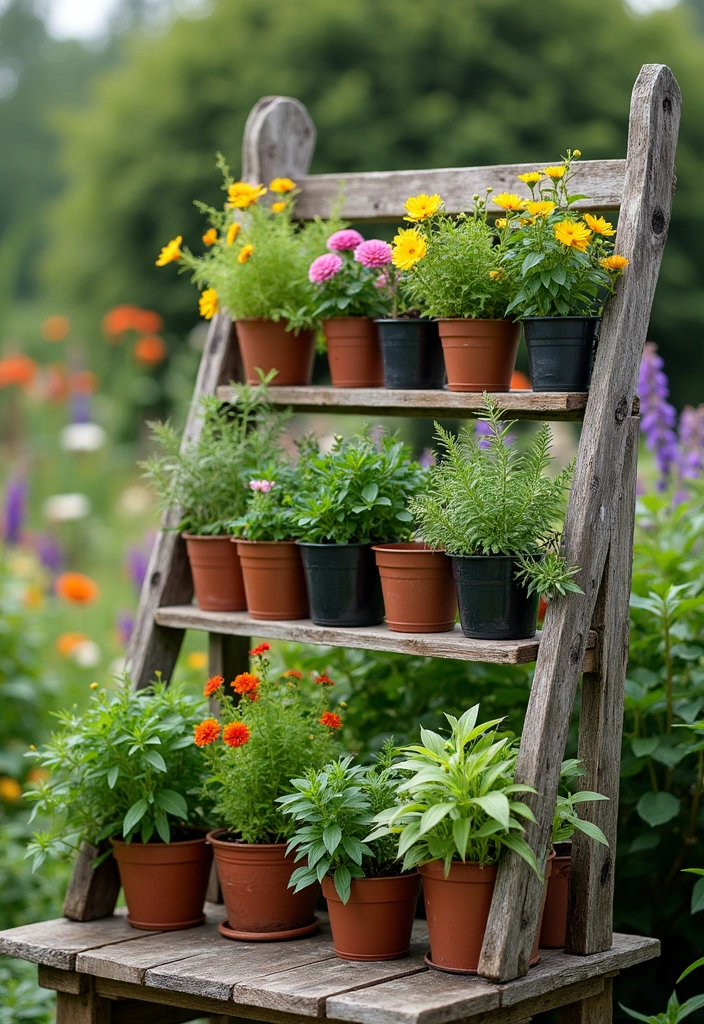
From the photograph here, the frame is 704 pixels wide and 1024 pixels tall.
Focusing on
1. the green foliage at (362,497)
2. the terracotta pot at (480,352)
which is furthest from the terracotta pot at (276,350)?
the terracotta pot at (480,352)

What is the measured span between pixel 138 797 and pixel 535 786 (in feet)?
2.79

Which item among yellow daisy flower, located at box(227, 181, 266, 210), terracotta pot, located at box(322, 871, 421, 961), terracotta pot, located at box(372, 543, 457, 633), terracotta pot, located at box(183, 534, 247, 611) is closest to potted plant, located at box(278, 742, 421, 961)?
terracotta pot, located at box(322, 871, 421, 961)

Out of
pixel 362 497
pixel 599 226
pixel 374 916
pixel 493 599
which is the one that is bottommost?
pixel 374 916

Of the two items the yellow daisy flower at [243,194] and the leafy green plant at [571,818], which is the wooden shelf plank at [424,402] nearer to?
the yellow daisy flower at [243,194]

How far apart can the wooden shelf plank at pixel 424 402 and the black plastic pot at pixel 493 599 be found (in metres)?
0.29

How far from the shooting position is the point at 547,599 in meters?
2.28

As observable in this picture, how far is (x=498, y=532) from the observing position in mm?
2309

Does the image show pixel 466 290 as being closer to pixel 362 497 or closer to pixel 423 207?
pixel 423 207

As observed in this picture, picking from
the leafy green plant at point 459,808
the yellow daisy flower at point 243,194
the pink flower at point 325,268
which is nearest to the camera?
the leafy green plant at point 459,808

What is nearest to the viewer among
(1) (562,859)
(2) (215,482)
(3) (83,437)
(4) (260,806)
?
(1) (562,859)

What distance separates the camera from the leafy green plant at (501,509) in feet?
7.54

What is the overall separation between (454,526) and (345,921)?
72 cm

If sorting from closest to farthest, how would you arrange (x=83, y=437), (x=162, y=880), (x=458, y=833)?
(x=458, y=833)
(x=162, y=880)
(x=83, y=437)

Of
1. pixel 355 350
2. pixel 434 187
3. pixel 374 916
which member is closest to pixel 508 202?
pixel 434 187
